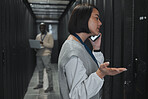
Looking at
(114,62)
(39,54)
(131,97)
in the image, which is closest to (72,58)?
(131,97)

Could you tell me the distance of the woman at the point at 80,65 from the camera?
1017mm

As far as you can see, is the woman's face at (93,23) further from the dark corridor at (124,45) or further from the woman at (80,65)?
the dark corridor at (124,45)

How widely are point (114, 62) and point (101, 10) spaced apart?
0.77 meters

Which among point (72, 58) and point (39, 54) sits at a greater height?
point (72, 58)

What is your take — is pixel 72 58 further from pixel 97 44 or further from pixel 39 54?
pixel 39 54

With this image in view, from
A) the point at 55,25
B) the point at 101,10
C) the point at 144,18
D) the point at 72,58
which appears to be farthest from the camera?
the point at 55,25

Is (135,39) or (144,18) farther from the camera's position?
(135,39)

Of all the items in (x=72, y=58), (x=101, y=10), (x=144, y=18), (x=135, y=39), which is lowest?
(x=72, y=58)

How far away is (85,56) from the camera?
1.12 meters

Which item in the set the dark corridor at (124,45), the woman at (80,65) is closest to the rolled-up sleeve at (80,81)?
the woman at (80,65)

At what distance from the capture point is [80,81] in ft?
3.38

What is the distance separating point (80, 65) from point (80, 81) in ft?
0.34

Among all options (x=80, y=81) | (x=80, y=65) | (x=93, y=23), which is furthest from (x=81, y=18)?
(x=80, y=81)

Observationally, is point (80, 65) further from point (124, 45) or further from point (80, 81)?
point (124, 45)
